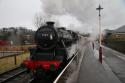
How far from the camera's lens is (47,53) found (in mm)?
12242

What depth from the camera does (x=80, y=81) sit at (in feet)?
34.0

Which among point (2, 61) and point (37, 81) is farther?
point (2, 61)

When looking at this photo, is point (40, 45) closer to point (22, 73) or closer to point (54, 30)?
point (54, 30)

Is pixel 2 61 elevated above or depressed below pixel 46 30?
below

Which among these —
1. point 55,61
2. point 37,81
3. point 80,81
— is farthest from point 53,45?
point 80,81

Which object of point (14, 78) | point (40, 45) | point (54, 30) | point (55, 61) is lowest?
point (14, 78)

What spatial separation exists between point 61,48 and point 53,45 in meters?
0.51

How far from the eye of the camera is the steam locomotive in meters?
11.5

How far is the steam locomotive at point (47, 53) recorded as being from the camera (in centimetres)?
1149

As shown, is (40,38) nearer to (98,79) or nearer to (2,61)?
(98,79)

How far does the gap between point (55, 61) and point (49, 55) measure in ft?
1.70

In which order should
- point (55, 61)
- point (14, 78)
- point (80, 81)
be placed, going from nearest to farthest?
point (80, 81) → point (55, 61) → point (14, 78)

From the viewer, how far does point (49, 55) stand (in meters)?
11.8

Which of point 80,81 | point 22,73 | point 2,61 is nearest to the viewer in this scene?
point 80,81
